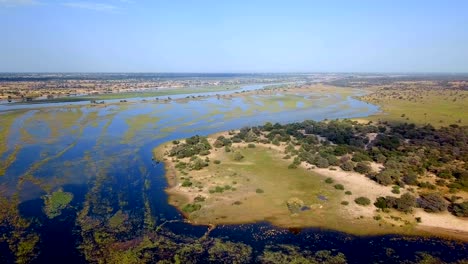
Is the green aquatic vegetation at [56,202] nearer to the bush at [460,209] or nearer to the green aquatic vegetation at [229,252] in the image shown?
the green aquatic vegetation at [229,252]

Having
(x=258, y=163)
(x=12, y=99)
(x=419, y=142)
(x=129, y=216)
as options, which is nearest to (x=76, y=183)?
(x=129, y=216)

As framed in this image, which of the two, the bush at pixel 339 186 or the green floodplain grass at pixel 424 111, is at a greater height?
the green floodplain grass at pixel 424 111

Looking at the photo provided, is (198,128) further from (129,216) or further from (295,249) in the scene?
(295,249)

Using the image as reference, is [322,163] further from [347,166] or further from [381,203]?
[381,203]

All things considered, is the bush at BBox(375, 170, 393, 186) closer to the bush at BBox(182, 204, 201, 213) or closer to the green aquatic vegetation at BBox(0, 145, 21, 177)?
the bush at BBox(182, 204, 201, 213)

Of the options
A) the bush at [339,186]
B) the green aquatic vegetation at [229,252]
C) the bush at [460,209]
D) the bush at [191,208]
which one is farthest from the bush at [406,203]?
the bush at [191,208]
